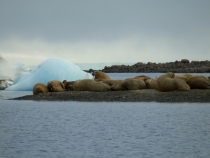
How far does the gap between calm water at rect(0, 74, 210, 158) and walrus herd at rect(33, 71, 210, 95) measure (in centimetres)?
176

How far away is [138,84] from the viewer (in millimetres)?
23188

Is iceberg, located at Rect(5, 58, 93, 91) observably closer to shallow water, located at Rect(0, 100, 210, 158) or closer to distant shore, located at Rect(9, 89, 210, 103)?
distant shore, located at Rect(9, 89, 210, 103)

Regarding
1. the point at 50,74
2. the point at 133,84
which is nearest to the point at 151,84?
the point at 133,84

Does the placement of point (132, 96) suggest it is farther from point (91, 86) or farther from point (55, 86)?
point (55, 86)

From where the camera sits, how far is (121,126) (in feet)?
51.9

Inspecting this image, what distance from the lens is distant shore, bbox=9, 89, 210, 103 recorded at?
20609 mm

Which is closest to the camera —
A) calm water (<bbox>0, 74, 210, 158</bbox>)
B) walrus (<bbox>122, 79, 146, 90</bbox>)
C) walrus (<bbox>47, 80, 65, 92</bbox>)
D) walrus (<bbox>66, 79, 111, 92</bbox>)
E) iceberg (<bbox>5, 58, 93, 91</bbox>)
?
calm water (<bbox>0, 74, 210, 158</bbox>)

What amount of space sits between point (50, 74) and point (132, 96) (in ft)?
25.4

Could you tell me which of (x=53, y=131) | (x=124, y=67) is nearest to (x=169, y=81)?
(x=53, y=131)

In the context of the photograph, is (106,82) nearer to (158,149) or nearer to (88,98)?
(88,98)

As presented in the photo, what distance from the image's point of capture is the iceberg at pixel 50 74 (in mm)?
28531

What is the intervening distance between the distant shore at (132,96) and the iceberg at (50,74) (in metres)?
4.64

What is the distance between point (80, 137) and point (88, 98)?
27.8ft

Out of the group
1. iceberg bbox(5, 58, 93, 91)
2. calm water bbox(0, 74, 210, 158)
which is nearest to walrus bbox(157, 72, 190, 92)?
calm water bbox(0, 74, 210, 158)
